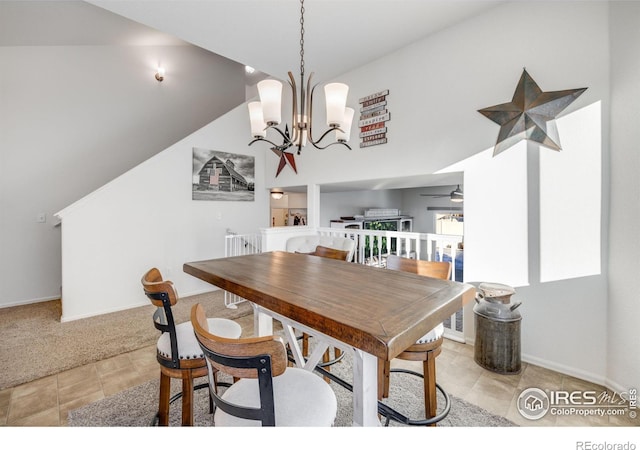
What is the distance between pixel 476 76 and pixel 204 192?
12.1ft

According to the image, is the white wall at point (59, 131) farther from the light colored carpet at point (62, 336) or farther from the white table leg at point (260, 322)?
the white table leg at point (260, 322)

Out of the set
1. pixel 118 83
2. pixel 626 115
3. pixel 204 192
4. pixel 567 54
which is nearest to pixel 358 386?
pixel 626 115

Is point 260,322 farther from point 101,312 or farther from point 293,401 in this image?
point 101,312

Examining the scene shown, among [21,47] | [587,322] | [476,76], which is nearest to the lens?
[587,322]

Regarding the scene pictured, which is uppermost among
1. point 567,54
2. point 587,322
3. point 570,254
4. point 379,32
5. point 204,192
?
point 379,32

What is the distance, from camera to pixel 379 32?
284 cm

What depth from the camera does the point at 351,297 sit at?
3.97ft

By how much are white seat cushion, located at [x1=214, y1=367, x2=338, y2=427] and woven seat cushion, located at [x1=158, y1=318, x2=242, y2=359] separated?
1.29ft

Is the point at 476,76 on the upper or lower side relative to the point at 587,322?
upper

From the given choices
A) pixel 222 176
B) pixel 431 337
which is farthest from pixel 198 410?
pixel 222 176

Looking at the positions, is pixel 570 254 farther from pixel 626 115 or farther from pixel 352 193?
pixel 352 193

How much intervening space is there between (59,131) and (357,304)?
16.2ft

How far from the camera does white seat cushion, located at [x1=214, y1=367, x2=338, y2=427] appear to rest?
900mm

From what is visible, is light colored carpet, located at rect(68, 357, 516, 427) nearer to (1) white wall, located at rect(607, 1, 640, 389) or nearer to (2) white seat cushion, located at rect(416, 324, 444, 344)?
(2) white seat cushion, located at rect(416, 324, 444, 344)
